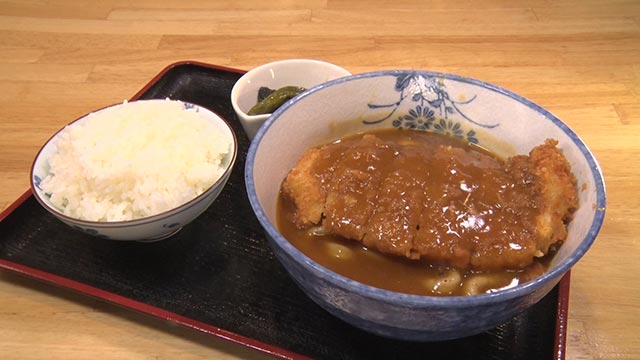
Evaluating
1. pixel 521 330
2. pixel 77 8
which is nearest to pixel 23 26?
pixel 77 8

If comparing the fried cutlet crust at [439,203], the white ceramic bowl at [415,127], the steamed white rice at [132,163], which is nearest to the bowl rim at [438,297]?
the white ceramic bowl at [415,127]

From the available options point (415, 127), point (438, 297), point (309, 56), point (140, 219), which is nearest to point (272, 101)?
point (415, 127)

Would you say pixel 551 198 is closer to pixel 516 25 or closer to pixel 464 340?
pixel 464 340

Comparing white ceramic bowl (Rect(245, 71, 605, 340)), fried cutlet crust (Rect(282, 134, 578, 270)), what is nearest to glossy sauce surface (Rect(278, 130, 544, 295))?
fried cutlet crust (Rect(282, 134, 578, 270))

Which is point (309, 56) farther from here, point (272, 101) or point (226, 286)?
point (226, 286)

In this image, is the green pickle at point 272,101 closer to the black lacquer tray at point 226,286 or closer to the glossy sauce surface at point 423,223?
the black lacquer tray at point 226,286
